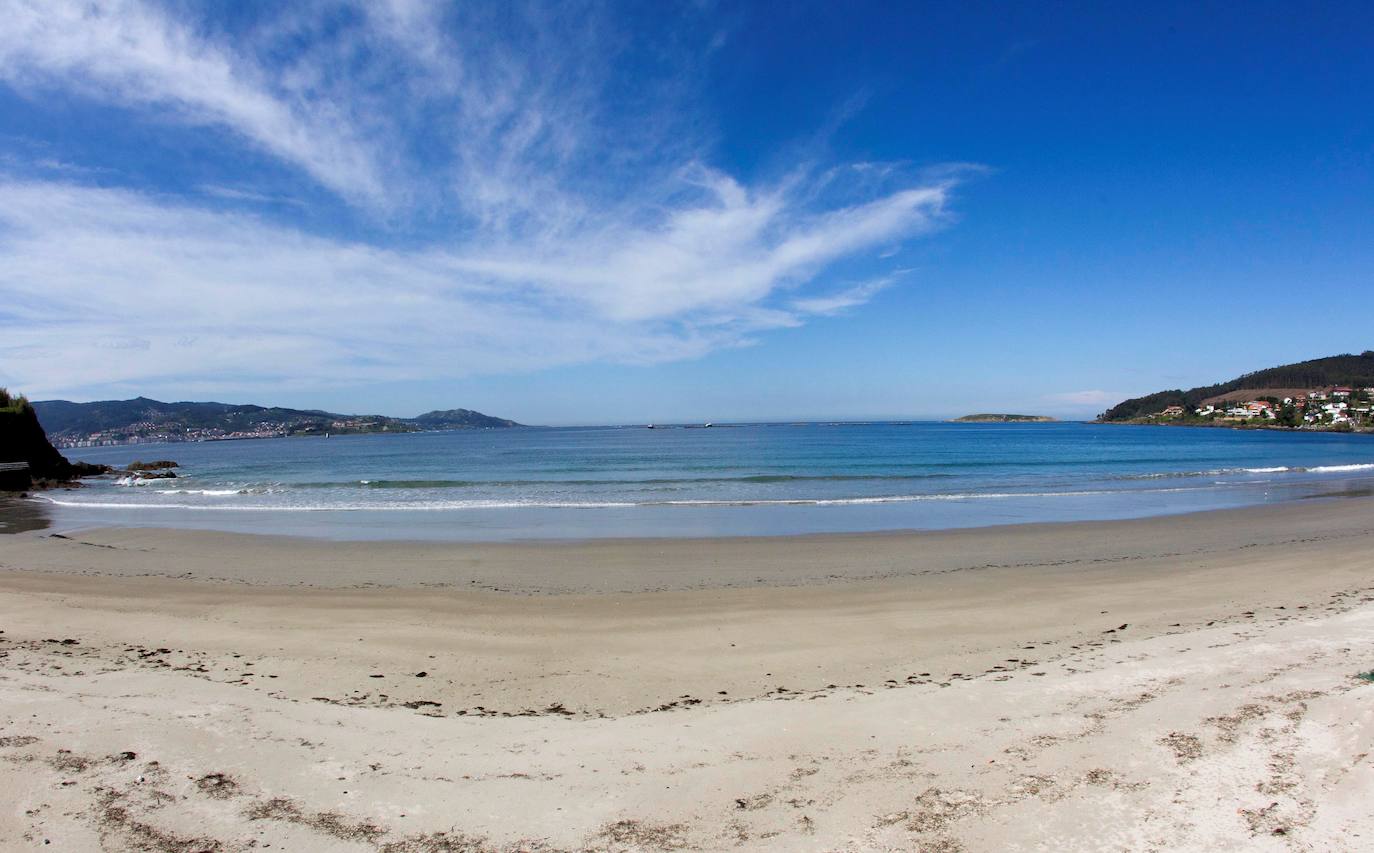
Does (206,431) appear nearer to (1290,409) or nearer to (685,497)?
(685,497)

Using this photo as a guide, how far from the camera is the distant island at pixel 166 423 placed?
147 m

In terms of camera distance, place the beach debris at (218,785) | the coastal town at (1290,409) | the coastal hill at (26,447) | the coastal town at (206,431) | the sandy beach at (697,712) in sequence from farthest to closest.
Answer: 1. the coastal town at (206,431)
2. the coastal town at (1290,409)
3. the coastal hill at (26,447)
4. the beach debris at (218,785)
5. the sandy beach at (697,712)

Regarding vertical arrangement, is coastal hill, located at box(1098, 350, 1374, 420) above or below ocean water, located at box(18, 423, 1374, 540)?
above

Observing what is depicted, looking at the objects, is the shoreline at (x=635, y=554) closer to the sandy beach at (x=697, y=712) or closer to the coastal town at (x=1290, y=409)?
the sandy beach at (x=697, y=712)

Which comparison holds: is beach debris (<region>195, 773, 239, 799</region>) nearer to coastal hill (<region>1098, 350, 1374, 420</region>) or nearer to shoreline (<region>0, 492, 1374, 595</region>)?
shoreline (<region>0, 492, 1374, 595</region>)

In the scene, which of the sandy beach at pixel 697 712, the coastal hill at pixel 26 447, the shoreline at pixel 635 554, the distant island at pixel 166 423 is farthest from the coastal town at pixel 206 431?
the sandy beach at pixel 697 712

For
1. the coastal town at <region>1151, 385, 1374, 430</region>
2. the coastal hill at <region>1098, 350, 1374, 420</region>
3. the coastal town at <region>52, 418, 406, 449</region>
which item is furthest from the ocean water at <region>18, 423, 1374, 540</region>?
the coastal hill at <region>1098, 350, 1374, 420</region>

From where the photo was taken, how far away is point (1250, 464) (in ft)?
136

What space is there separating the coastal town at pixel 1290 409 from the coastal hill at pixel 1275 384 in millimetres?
2308

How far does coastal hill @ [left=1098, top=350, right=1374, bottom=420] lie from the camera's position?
6078 inches

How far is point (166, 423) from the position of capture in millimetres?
157625

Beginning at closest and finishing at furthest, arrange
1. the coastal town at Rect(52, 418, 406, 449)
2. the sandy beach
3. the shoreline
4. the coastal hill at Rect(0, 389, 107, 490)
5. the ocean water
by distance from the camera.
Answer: the sandy beach, the shoreline, the ocean water, the coastal hill at Rect(0, 389, 107, 490), the coastal town at Rect(52, 418, 406, 449)

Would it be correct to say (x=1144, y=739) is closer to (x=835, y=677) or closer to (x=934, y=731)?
(x=934, y=731)

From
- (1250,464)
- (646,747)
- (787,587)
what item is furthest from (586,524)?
(1250,464)
